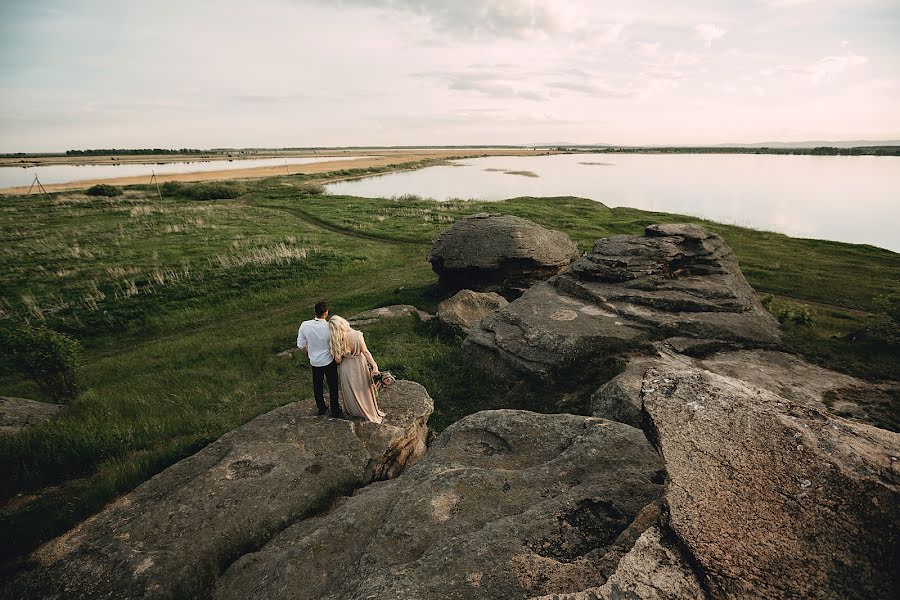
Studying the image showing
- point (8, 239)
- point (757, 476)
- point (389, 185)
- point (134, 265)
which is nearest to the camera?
point (757, 476)

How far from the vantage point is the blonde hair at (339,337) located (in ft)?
29.1

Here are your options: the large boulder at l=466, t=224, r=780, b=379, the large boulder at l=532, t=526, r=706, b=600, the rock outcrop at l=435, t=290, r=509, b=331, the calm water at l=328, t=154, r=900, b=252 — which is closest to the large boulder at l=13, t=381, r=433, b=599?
the large boulder at l=466, t=224, r=780, b=379

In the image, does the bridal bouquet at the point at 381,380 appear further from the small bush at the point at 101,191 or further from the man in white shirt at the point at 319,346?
the small bush at the point at 101,191

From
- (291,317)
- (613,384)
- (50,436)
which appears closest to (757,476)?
(613,384)

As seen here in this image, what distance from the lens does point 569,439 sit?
674cm

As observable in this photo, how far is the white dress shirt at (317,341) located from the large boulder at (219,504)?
4.52 feet

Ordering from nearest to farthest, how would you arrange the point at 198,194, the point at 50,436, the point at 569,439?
the point at 569,439 < the point at 50,436 < the point at 198,194

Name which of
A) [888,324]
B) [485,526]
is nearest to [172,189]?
[485,526]

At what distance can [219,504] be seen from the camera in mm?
6922

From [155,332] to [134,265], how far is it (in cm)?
1063

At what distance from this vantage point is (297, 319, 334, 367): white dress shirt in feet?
29.3

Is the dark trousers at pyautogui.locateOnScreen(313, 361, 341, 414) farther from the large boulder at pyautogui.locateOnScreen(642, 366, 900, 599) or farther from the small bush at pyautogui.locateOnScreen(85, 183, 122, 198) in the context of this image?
the small bush at pyautogui.locateOnScreen(85, 183, 122, 198)

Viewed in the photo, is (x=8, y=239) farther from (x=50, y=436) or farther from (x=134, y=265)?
(x=50, y=436)

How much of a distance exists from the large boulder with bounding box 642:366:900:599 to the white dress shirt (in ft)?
21.3
